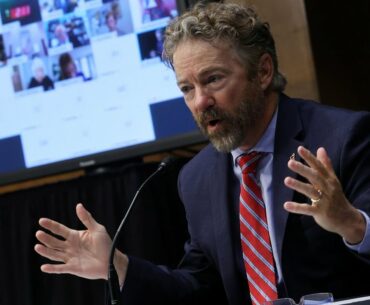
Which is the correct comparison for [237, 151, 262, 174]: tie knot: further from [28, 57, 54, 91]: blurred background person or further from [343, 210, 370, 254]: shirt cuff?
[28, 57, 54, 91]: blurred background person

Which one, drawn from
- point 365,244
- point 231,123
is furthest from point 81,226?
point 365,244

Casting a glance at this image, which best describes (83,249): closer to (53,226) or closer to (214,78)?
(53,226)

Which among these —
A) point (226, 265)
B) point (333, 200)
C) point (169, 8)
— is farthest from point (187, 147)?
point (333, 200)

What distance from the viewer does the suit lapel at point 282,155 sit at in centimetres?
195

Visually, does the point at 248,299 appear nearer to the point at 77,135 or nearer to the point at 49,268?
the point at 49,268

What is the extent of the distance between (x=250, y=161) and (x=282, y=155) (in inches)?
4.4

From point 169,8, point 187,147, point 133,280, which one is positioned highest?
point 169,8

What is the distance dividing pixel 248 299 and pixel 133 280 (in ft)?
1.18

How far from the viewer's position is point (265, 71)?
2232 mm

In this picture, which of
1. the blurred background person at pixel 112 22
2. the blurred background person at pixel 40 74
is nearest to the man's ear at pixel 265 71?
the blurred background person at pixel 112 22

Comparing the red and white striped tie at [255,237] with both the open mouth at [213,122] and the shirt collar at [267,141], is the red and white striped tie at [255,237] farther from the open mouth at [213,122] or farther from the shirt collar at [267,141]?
the open mouth at [213,122]

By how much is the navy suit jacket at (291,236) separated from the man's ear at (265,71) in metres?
0.07

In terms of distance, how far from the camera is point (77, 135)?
298cm

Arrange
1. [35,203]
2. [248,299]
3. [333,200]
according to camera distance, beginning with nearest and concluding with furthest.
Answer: [333,200]
[248,299]
[35,203]
